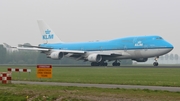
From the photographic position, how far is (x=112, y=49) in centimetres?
6762

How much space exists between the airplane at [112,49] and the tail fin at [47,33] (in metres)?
0.24

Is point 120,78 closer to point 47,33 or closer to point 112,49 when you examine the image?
point 112,49

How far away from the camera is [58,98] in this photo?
59.3 ft

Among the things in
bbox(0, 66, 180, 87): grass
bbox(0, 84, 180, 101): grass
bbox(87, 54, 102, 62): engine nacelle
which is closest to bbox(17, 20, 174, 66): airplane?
bbox(87, 54, 102, 62): engine nacelle

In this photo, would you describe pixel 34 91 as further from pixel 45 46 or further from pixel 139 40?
pixel 45 46

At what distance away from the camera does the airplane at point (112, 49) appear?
6294cm

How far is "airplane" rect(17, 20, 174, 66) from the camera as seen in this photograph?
206 feet

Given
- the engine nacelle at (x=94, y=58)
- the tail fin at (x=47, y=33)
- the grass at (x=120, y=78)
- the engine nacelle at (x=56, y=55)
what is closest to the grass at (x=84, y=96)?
the grass at (x=120, y=78)

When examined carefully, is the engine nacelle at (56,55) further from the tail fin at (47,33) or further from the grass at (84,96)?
the grass at (84,96)

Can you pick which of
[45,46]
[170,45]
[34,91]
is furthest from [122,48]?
[34,91]

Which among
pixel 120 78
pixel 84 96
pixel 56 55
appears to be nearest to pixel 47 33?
pixel 56 55

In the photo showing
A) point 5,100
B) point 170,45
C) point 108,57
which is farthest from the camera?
point 108,57

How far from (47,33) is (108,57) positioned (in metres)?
18.1

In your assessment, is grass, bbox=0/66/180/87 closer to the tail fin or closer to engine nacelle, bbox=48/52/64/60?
engine nacelle, bbox=48/52/64/60
